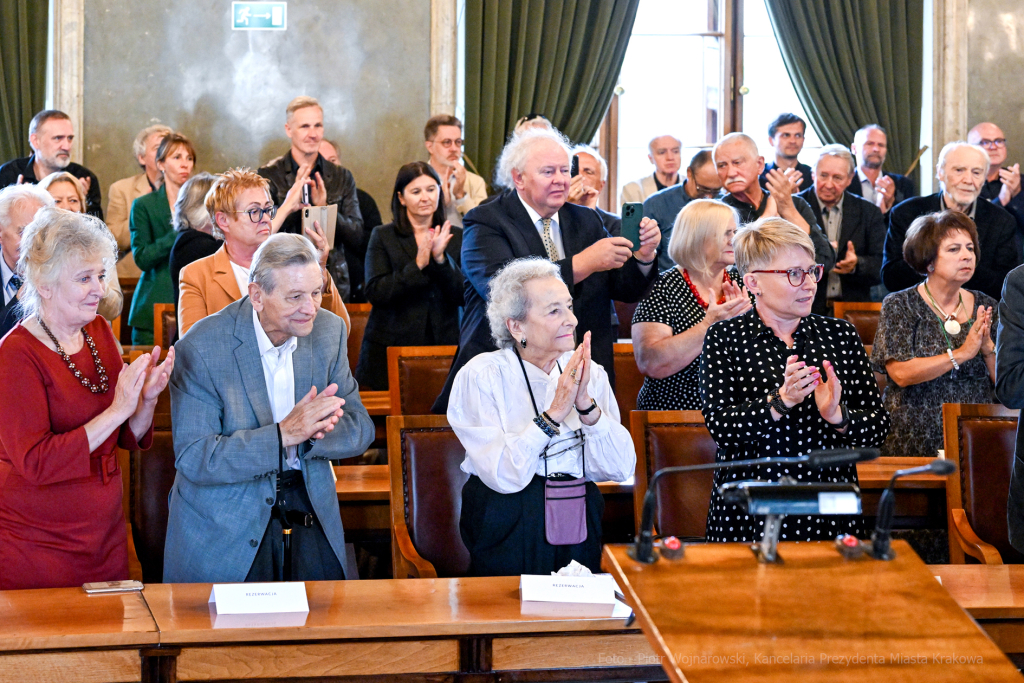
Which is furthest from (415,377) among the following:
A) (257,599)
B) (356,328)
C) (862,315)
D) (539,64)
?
(539,64)

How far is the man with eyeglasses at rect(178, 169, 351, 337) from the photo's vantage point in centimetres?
341

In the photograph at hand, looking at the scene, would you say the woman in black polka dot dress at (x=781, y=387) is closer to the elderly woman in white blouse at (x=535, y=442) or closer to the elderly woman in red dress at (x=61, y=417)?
the elderly woman in white blouse at (x=535, y=442)

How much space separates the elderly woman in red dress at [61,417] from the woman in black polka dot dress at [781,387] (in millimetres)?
1284

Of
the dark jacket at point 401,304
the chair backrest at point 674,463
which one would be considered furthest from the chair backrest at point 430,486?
the dark jacket at point 401,304

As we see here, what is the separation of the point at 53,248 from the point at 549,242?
1.48m

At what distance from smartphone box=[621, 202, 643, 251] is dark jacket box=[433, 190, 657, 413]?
82 mm

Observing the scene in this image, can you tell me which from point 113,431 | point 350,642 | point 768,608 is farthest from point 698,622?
point 113,431

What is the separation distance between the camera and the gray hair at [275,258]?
2.56 meters

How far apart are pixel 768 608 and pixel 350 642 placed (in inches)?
34.7

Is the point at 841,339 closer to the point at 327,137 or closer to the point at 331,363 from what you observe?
the point at 331,363

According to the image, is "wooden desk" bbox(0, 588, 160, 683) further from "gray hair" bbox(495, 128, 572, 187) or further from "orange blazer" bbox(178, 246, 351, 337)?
"gray hair" bbox(495, 128, 572, 187)

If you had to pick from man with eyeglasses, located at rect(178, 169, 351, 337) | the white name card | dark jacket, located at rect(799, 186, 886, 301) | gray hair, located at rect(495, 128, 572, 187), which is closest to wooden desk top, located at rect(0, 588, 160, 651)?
the white name card

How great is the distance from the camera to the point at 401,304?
4.44 m

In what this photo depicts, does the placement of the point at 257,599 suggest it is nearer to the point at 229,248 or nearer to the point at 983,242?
the point at 229,248
